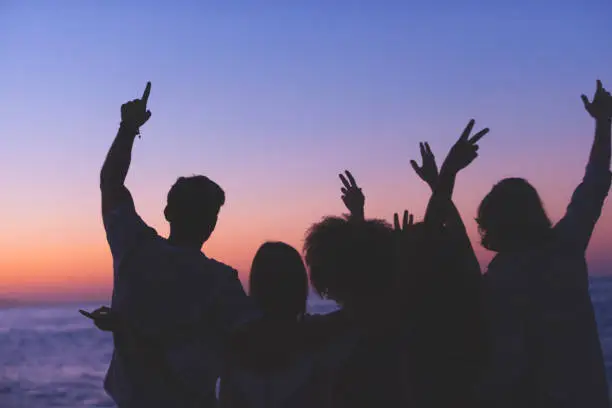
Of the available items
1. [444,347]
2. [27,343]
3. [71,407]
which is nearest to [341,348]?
[444,347]

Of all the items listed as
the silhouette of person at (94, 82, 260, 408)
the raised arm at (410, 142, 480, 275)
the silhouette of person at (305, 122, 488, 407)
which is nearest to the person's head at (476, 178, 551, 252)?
the raised arm at (410, 142, 480, 275)

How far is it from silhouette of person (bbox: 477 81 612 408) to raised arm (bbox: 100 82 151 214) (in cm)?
141

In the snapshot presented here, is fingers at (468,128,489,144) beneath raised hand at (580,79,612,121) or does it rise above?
beneath

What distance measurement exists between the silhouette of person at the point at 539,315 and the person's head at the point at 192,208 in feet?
3.50

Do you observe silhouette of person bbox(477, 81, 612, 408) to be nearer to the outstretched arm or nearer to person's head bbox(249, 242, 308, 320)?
person's head bbox(249, 242, 308, 320)

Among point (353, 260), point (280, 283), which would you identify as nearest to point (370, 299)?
point (353, 260)

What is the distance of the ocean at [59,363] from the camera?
12.4 m

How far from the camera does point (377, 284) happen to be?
7.39ft

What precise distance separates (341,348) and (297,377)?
20 centimetres

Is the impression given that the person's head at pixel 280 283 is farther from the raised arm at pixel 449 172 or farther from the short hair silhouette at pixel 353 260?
the raised arm at pixel 449 172

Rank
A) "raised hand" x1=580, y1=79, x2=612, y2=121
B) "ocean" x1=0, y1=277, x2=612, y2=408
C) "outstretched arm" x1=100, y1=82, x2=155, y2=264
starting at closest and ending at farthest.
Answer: "outstretched arm" x1=100, y1=82, x2=155, y2=264 → "raised hand" x1=580, y1=79, x2=612, y2=121 → "ocean" x1=0, y1=277, x2=612, y2=408

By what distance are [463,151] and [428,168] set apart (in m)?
0.18

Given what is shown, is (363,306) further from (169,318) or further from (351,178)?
(351,178)

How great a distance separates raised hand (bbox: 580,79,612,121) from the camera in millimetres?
3080
